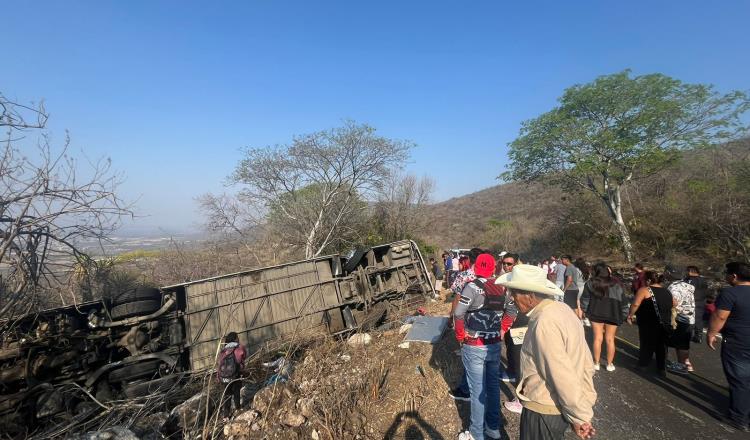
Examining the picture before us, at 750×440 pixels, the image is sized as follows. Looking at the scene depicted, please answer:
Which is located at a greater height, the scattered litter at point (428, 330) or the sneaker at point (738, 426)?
the scattered litter at point (428, 330)

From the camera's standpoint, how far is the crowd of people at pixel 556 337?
6.40 feet

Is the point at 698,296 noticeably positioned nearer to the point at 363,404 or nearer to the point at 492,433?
the point at 492,433

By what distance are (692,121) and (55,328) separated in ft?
62.3

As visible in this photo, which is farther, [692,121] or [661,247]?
[661,247]

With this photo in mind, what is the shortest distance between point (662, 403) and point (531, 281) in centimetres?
359

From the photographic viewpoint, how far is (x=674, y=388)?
4.34 m

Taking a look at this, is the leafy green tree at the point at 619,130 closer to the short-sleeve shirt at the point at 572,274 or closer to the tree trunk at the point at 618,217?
the tree trunk at the point at 618,217

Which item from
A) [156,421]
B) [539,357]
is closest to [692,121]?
[539,357]

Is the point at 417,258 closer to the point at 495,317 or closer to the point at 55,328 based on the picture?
the point at 495,317

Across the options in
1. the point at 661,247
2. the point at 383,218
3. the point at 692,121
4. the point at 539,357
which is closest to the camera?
the point at 539,357

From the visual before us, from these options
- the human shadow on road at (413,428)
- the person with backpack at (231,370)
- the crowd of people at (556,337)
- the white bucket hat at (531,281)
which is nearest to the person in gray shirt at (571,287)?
the crowd of people at (556,337)

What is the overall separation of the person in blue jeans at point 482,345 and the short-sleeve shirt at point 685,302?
3352 mm

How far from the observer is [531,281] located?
2.25 meters

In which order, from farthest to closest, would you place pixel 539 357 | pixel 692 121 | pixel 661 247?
pixel 661 247 < pixel 692 121 < pixel 539 357
